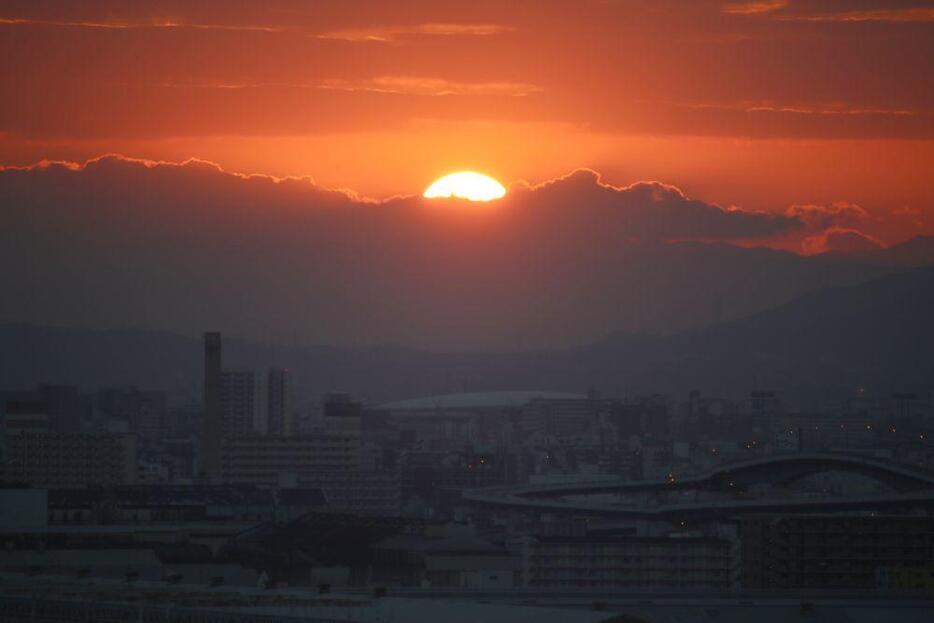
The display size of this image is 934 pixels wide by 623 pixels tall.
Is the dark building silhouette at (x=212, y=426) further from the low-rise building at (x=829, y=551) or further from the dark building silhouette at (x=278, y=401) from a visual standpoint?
the low-rise building at (x=829, y=551)

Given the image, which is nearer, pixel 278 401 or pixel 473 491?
pixel 473 491

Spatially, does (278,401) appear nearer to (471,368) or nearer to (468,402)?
(468,402)

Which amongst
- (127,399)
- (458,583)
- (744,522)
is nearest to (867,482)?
(744,522)

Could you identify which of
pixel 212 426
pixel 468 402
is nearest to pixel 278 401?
pixel 212 426

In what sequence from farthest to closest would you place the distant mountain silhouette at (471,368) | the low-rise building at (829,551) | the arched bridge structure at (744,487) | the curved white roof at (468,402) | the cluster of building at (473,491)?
the distant mountain silhouette at (471,368)
the curved white roof at (468,402)
the arched bridge structure at (744,487)
the low-rise building at (829,551)
the cluster of building at (473,491)

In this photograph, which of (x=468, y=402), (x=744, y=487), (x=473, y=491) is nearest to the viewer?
(x=473, y=491)

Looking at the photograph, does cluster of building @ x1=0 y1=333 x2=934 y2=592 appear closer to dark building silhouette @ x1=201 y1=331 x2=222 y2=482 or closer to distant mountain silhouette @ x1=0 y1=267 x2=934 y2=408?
dark building silhouette @ x1=201 y1=331 x2=222 y2=482

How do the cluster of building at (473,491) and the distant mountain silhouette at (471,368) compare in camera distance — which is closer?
the cluster of building at (473,491)

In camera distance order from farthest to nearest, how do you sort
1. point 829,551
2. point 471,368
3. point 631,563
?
point 471,368 → point 829,551 → point 631,563

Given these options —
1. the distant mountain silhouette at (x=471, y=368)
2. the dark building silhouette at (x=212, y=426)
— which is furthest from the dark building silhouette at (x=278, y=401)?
the distant mountain silhouette at (x=471, y=368)

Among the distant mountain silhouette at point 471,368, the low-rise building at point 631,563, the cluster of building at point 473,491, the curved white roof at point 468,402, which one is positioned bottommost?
the low-rise building at point 631,563

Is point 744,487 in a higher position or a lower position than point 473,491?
higher
